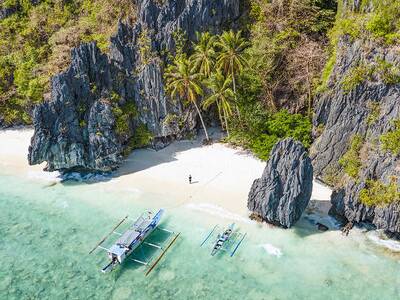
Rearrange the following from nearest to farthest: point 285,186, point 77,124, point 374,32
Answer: point 285,186, point 374,32, point 77,124

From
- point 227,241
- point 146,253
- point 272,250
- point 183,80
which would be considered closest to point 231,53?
point 183,80

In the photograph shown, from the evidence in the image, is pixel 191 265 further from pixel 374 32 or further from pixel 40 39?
pixel 40 39

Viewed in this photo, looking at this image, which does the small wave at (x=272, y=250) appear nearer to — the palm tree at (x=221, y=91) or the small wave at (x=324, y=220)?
the small wave at (x=324, y=220)

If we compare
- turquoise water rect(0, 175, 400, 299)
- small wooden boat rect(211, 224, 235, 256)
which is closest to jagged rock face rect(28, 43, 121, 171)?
turquoise water rect(0, 175, 400, 299)

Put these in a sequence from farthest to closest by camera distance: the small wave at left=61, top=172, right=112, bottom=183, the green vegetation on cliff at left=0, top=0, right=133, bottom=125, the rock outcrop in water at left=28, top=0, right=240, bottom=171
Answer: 1. the green vegetation on cliff at left=0, top=0, right=133, bottom=125
2. the small wave at left=61, top=172, right=112, bottom=183
3. the rock outcrop in water at left=28, top=0, right=240, bottom=171

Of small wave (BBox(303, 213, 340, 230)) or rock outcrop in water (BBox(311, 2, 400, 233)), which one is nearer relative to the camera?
rock outcrop in water (BBox(311, 2, 400, 233))

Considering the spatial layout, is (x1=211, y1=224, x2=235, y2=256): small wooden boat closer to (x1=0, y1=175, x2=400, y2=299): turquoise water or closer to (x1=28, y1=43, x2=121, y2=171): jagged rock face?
(x1=0, y1=175, x2=400, y2=299): turquoise water

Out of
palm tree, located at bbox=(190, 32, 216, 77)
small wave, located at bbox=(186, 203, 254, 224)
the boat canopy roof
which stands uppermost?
palm tree, located at bbox=(190, 32, 216, 77)
